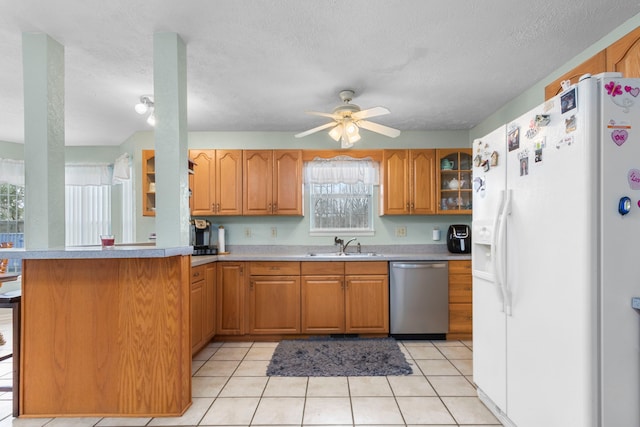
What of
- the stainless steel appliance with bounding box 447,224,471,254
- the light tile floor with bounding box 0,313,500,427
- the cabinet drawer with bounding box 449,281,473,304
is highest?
the stainless steel appliance with bounding box 447,224,471,254

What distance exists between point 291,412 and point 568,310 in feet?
5.39

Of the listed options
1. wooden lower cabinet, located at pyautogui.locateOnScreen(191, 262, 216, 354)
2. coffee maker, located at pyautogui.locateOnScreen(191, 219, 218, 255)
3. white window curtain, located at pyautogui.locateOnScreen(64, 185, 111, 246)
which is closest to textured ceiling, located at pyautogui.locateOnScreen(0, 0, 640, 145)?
coffee maker, located at pyautogui.locateOnScreen(191, 219, 218, 255)

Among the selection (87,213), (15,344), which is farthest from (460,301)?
(87,213)

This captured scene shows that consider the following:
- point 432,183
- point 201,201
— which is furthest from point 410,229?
point 201,201

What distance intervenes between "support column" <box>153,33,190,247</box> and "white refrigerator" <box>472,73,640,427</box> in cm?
192

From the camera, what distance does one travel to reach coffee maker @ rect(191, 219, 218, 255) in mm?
3971

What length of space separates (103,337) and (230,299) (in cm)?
161

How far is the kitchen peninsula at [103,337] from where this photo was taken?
6.87 ft

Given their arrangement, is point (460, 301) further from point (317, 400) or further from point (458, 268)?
point (317, 400)

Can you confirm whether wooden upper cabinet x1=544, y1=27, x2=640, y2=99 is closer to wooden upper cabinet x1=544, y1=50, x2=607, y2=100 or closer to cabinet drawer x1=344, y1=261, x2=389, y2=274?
wooden upper cabinet x1=544, y1=50, x2=607, y2=100

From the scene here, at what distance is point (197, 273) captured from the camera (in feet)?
10.3

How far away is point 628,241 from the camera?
4.50 ft

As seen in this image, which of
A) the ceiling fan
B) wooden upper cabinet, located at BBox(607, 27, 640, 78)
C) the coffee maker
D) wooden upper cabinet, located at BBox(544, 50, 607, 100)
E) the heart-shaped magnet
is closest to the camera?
the heart-shaped magnet

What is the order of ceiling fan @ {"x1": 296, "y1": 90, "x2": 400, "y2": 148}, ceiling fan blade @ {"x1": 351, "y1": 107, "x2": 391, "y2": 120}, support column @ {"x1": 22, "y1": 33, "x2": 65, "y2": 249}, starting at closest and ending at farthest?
support column @ {"x1": 22, "y1": 33, "x2": 65, "y2": 249}
ceiling fan blade @ {"x1": 351, "y1": 107, "x2": 391, "y2": 120}
ceiling fan @ {"x1": 296, "y1": 90, "x2": 400, "y2": 148}
